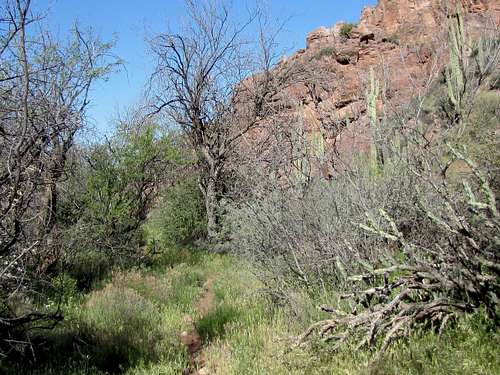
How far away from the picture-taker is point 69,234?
9.75 m

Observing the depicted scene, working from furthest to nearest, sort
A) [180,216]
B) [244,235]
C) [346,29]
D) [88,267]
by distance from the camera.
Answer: [346,29]
[180,216]
[88,267]
[244,235]

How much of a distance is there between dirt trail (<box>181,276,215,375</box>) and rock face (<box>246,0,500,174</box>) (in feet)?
10.1

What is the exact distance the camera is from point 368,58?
3073 centimetres

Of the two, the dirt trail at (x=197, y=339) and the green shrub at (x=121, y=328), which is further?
the green shrub at (x=121, y=328)

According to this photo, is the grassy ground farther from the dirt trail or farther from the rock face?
the rock face

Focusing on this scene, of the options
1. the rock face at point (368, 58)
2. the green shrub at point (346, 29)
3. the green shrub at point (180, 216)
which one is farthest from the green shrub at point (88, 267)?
the green shrub at point (346, 29)

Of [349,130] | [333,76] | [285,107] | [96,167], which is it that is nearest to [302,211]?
[349,130]

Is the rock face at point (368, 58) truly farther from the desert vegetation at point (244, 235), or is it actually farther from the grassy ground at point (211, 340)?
the grassy ground at point (211, 340)

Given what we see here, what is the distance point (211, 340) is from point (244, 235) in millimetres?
2241

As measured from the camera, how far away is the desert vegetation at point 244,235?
13.9 feet

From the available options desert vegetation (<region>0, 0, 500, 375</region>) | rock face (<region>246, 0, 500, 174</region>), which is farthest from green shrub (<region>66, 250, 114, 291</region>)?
rock face (<region>246, 0, 500, 174</region>)

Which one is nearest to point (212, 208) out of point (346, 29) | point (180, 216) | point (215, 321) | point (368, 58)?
point (180, 216)

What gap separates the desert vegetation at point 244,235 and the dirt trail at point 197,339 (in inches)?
1.2

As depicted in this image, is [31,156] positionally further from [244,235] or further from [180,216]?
[180,216]
